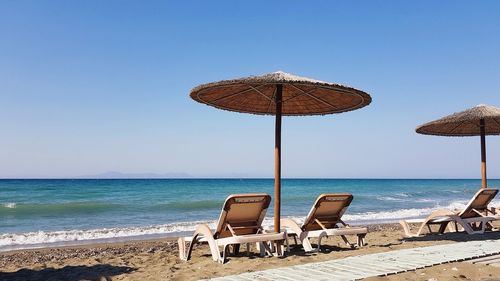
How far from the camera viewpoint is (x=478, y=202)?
333 inches

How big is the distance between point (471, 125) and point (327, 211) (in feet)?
19.2

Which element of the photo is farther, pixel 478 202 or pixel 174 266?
pixel 478 202

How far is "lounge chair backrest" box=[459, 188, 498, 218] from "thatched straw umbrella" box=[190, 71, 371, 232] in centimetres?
306

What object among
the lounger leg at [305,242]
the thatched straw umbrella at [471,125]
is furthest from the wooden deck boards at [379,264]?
the thatched straw umbrella at [471,125]

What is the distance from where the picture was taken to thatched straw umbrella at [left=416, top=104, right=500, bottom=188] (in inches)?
341

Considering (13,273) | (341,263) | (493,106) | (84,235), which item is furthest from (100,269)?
(493,106)

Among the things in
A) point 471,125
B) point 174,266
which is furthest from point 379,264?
point 471,125

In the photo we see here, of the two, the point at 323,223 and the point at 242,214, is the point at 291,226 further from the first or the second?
the point at 242,214

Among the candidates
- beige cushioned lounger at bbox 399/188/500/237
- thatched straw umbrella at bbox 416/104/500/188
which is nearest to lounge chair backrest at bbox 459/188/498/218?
beige cushioned lounger at bbox 399/188/500/237

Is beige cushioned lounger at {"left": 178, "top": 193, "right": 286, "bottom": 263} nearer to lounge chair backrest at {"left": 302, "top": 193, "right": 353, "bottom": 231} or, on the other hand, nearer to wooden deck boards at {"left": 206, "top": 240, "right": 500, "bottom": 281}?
lounge chair backrest at {"left": 302, "top": 193, "right": 353, "bottom": 231}

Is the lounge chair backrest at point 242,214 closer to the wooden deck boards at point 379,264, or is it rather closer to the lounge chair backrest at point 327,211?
the lounge chair backrest at point 327,211

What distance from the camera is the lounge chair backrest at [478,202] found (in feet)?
26.8

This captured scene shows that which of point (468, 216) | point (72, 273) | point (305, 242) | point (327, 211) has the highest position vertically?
point (327, 211)

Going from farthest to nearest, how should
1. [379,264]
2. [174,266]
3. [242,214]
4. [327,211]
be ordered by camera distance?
[327,211] → [242,214] → [174,266] → [379,264]
